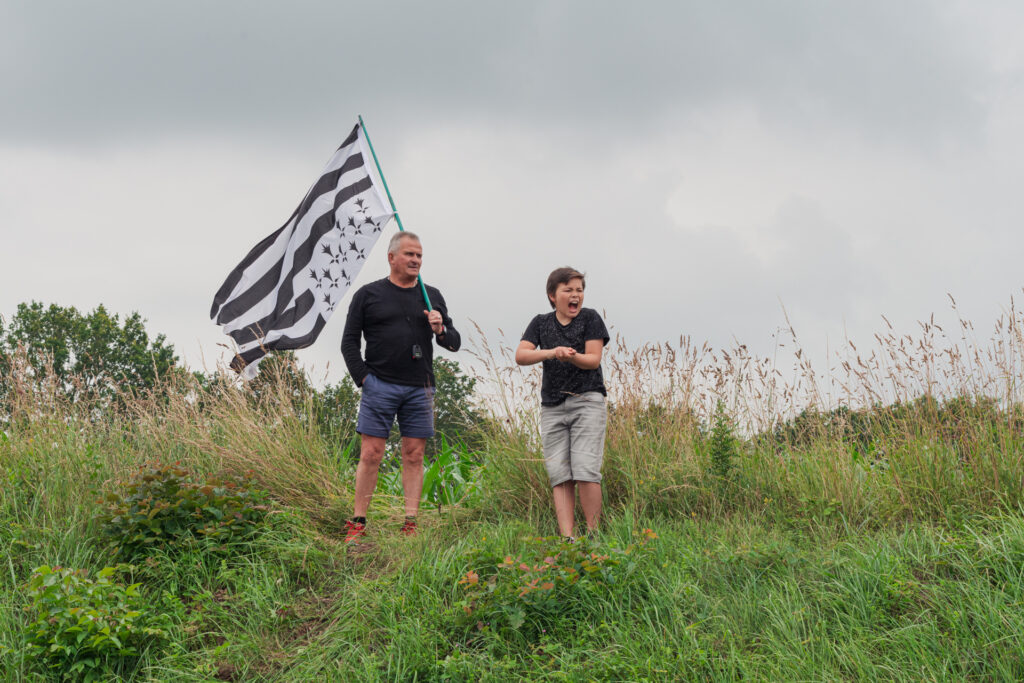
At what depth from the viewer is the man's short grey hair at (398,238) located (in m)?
6.34

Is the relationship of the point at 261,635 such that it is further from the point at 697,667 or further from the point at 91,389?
the point at 91,389

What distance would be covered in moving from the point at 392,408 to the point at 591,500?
5.42 feet

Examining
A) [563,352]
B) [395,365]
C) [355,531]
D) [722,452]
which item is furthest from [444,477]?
[563,352]

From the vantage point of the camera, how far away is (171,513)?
6039mm

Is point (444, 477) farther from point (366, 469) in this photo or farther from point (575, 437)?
point (575, 437)

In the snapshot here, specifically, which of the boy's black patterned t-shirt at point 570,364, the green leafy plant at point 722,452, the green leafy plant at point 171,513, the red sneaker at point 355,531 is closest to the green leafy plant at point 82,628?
the green leafy plant at point 171,513

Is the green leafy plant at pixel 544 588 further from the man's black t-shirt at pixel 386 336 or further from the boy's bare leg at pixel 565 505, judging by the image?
the man's black t-shirt at pixel 386 336

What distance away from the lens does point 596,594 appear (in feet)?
15.3

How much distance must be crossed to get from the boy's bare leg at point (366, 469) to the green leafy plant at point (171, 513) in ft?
2.35

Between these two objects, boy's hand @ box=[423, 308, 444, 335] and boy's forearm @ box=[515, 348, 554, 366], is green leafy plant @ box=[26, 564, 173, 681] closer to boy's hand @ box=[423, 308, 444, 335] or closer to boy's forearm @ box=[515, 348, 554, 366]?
boy's hand @ box=[423, 308, 444, 335]

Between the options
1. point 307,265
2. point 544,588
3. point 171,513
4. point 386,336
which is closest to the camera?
point 544,588

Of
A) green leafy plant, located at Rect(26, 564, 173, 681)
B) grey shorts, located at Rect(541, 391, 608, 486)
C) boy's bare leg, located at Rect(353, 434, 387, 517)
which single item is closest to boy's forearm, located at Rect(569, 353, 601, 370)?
grey shorts, located at Rect(541, 391, 608, 486)

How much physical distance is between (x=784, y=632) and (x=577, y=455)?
6.04 ft

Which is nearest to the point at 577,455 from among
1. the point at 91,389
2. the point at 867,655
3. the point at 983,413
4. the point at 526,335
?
the point at 526,335
